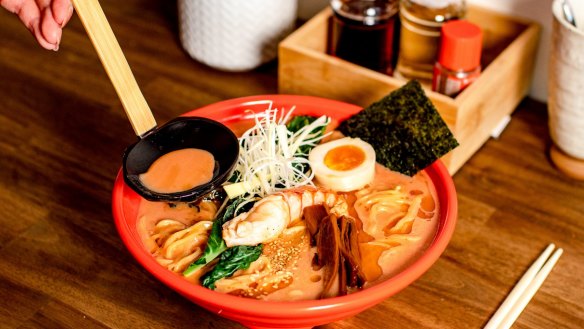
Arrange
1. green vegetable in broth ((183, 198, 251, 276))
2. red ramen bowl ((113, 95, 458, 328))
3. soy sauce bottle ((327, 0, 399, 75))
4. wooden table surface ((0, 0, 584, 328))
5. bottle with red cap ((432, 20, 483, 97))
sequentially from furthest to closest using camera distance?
soy sauce bottle ((327, 0, 399, 75)) → bottle with red cap ((432, 20, 483, 97)) → wooden table surface ((0, 0, 584, 328)) → green vegetable in broth ((183, 198, 251, 276)) → red ramen bowl ((113, 95, 458, 328))

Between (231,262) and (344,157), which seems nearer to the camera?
(231,262)

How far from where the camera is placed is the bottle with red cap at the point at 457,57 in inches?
56.3

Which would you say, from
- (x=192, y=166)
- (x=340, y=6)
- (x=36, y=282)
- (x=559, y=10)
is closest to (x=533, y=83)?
(x=559, y=10)

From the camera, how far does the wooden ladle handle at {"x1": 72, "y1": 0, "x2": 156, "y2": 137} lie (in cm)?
117

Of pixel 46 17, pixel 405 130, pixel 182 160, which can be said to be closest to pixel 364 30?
pixel 405 130

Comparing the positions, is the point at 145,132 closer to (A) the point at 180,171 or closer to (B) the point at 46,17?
(A) the point at 180,171

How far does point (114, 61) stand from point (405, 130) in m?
0.52

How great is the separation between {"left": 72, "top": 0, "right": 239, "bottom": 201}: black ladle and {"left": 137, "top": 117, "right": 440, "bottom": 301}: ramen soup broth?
0.07 metres

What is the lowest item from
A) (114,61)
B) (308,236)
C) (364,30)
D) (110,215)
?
(110,215)

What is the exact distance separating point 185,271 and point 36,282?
347 mm

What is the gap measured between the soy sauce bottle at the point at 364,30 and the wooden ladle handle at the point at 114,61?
0.53m

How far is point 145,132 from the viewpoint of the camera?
1252 millimetres

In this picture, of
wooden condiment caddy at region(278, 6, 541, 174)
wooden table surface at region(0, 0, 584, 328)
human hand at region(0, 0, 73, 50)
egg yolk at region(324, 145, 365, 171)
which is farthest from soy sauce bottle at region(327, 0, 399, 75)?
human hand at region(0, 0, 73, 50)

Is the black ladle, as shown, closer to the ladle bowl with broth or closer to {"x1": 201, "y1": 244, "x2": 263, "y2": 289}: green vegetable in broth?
the ladle bowl with broth
